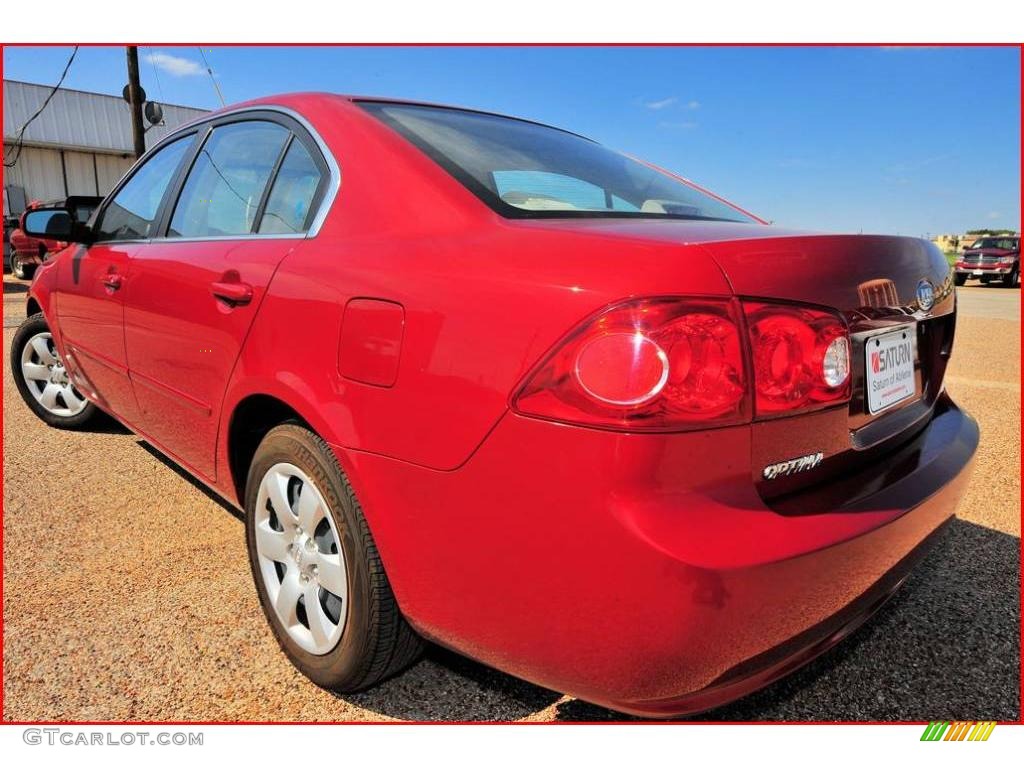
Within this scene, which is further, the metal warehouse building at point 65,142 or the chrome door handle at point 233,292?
the metal warehouse building at point 65,142

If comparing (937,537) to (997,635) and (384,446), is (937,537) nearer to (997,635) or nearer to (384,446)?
(997,635)

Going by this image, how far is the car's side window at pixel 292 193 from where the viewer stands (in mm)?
1979

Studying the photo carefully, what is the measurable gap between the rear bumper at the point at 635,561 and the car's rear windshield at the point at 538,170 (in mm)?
678

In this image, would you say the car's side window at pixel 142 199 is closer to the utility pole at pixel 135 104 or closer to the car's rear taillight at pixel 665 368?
the car's rear taillight at pixel 665 368

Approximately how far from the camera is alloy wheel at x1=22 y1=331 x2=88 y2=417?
4133 mm

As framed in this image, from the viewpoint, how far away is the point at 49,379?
4.21 meters

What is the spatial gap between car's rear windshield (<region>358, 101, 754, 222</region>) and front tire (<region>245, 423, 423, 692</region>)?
79 centimetres

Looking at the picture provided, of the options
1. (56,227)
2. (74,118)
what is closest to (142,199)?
(56,227)

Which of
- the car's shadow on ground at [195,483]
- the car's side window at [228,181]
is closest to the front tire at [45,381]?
the car's shadow on ground at [195,483]

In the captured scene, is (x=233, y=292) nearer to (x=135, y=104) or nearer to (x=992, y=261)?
(x=135, y=104)

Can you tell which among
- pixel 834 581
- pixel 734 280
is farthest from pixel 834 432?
pixel 734 280

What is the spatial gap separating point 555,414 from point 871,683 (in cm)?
140

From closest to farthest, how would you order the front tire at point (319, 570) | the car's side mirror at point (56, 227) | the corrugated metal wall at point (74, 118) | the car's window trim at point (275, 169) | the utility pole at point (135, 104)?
1. the front tire at point (319, 570)
2. the car's window trim at point (275, 169)
3. the car's side mirror at point (56, 227)
4. the utility pole at point (135, 104)
5. the corrugated metal wall at point (74, 118)
